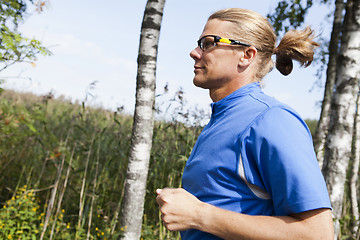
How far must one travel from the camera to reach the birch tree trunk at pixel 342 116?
4.42 meters

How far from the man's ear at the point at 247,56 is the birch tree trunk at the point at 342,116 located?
3.26m

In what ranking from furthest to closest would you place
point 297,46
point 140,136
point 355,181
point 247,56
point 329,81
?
point 329,81, point 355,181, point 140,136, point 297,46, point 247,56

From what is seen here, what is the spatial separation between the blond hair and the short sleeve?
0.50m

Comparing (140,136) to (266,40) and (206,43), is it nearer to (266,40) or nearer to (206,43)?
(206,43)

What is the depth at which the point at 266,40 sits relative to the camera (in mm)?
1666

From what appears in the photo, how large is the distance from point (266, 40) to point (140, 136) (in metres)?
2.14

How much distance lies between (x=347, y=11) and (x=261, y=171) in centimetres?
456

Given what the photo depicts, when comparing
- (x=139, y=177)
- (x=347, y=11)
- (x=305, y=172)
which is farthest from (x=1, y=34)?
(x=347, y=11)

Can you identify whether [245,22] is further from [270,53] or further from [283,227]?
[283,227]

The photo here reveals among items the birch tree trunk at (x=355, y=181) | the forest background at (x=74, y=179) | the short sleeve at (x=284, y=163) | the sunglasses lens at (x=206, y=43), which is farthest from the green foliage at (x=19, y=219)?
the birch tree trunk at (x=355, y=181)

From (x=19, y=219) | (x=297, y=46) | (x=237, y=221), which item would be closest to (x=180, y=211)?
(x=237, y=221)

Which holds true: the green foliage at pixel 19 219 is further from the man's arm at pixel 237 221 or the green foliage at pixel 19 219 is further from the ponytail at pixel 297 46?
the ponytail at pixel 297 46

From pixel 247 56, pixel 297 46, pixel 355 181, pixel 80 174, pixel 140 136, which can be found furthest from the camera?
pixel 355 181

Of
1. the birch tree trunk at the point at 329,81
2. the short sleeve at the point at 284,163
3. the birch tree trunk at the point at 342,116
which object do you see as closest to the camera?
the short sleeve at the point at 284,163
